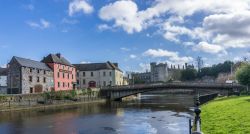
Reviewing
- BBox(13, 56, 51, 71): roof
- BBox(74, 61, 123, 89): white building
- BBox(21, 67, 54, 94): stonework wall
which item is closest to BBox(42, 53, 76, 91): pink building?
BBox(13, 56, 51, 71): roof

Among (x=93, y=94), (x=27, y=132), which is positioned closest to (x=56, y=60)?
(x=93, y=94)

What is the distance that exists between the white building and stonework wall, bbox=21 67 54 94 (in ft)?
119

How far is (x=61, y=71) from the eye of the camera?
10469 cm

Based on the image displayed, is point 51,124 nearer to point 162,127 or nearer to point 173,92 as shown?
point 162,127

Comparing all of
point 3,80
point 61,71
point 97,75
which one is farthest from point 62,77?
point 97,75

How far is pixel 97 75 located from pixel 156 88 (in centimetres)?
4144

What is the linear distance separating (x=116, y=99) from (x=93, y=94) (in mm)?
6699

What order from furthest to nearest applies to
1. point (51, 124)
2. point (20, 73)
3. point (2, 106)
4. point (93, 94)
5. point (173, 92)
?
point (173, 92)
point (93, 94)
point (20, 73)
point (2, 106)
point (51, 124)

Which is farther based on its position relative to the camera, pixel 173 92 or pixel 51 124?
pixel 173 92

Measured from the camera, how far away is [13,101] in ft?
221

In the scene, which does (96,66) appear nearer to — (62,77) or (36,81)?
(62,77)

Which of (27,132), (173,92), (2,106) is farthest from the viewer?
(173,92)

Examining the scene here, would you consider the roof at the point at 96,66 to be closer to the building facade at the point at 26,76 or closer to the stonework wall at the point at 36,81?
A: the stonework wall at the point at 36,81

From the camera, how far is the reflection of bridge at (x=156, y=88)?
8662cm
